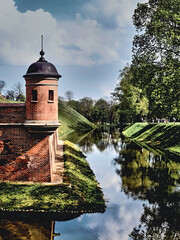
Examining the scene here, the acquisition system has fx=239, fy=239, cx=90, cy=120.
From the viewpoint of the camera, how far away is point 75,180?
12312 mm

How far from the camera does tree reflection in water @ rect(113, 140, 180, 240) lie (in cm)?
855

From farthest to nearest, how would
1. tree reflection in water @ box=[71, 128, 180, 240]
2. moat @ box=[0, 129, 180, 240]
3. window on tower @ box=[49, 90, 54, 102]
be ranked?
1. window on tower @ box=[49, 90, 54, 102]
2. tree reflection in water @ box=[71, 128, 180, 240]
3. moat @ box=[0, 129, 180, 240]

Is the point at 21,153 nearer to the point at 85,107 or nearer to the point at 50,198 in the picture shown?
the point at 50,198

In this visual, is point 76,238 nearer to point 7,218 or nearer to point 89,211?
point 89,211

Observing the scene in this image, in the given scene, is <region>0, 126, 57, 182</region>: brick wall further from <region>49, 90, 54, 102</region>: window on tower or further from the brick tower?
<region>49, 90, 54, 102</region>: window on tower

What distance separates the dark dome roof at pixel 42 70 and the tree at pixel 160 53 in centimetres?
1033

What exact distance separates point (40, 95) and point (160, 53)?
12.8m

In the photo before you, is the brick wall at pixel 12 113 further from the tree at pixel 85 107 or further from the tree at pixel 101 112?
the tree at pixel 85 107

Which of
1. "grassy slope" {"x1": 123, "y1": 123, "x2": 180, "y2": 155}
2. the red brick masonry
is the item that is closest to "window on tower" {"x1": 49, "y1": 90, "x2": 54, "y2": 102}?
the red brick masonry

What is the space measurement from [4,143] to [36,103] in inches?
99.3

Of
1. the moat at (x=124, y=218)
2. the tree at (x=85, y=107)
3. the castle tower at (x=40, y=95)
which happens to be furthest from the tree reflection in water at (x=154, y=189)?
the tree at (x=85, y=107)

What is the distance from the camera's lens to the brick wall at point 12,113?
11.8 meters

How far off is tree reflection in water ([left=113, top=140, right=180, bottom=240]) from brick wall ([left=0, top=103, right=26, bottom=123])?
6.78 m

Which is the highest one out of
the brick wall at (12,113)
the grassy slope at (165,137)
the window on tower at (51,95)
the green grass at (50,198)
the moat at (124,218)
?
the window on tower at (51,95)
